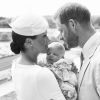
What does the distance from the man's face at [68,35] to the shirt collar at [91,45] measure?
0.10 m

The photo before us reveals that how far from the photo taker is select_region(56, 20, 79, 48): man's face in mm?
1942

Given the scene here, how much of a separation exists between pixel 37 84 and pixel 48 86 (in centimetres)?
7

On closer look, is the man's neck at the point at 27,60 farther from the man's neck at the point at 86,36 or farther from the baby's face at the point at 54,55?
the baby's face at the point at 54,55

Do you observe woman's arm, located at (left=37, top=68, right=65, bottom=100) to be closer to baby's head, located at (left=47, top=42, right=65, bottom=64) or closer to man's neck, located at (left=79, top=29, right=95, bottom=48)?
man's neck, located at (left=79, top=29, right=95, bottom=48)

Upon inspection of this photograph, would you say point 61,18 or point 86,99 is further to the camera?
point 61,18

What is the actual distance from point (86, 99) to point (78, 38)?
1.47 ft

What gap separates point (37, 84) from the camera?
168 cm

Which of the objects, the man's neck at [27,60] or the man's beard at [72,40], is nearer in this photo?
the man's neck at [27,60]

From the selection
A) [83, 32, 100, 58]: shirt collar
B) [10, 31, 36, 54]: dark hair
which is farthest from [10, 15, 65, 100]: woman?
[83, 32, 100, 58]: shirt collar

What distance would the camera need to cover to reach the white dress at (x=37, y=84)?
5.44ft

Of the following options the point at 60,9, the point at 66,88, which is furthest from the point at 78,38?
the point at 66,88

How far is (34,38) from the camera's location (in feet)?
5.91

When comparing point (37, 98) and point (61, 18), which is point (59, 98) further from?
point (61, 18)

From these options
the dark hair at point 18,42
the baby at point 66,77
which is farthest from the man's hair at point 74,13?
the baby at point 66,77
